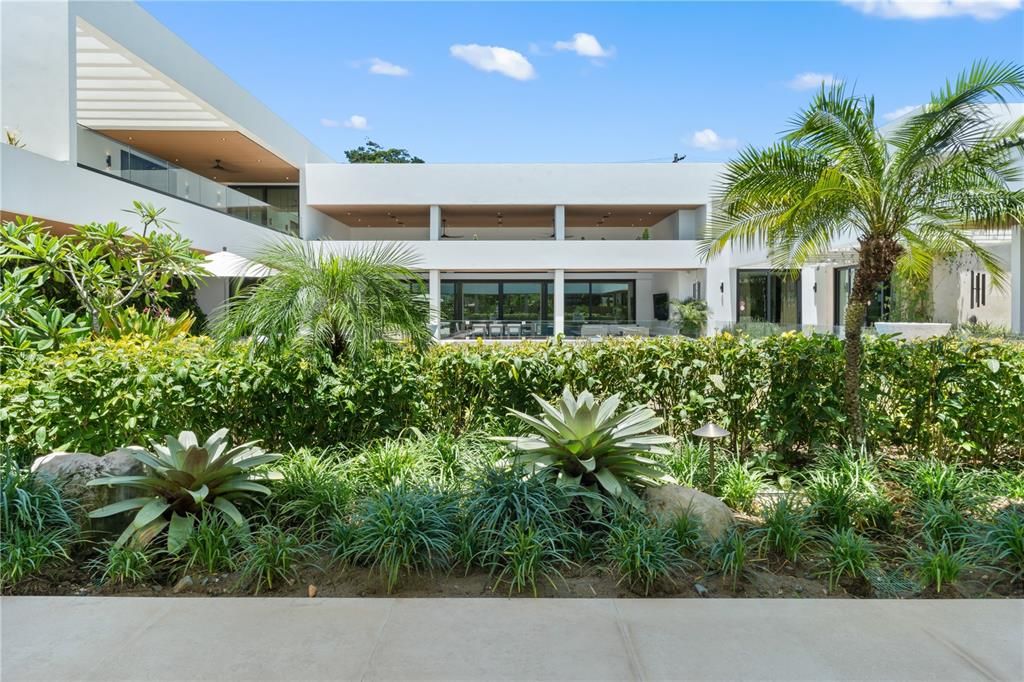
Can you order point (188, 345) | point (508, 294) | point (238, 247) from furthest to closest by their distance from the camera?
point (508, 294), point (238, 247), point (188, 345)

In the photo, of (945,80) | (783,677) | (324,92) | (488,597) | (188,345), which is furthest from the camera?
(324,92)

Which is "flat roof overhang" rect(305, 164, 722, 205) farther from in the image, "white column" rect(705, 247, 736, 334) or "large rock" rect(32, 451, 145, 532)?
"large rock" rect(32, 451, 145, 532)

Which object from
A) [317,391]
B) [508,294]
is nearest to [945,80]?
[317,391]

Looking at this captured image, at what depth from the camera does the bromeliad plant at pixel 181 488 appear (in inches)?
154

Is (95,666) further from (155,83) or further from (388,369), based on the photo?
(155,83)

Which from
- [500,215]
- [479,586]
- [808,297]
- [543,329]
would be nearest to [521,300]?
[500,215]

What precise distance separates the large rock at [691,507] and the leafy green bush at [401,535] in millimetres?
1310

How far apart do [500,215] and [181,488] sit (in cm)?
2467

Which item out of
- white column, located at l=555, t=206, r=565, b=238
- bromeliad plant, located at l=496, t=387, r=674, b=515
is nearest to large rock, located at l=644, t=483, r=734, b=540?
bromeliad plant, located at l=496, t=387, r=674, b=515

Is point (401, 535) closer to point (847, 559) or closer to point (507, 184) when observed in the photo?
point (847, 559)

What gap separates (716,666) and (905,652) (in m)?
0.89

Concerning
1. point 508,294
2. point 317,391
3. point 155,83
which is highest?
point 155,83

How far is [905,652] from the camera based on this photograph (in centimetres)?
301

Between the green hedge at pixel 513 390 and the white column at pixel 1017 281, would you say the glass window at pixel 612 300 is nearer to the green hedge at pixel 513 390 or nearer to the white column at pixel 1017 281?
the white column at pixel 1017 281
